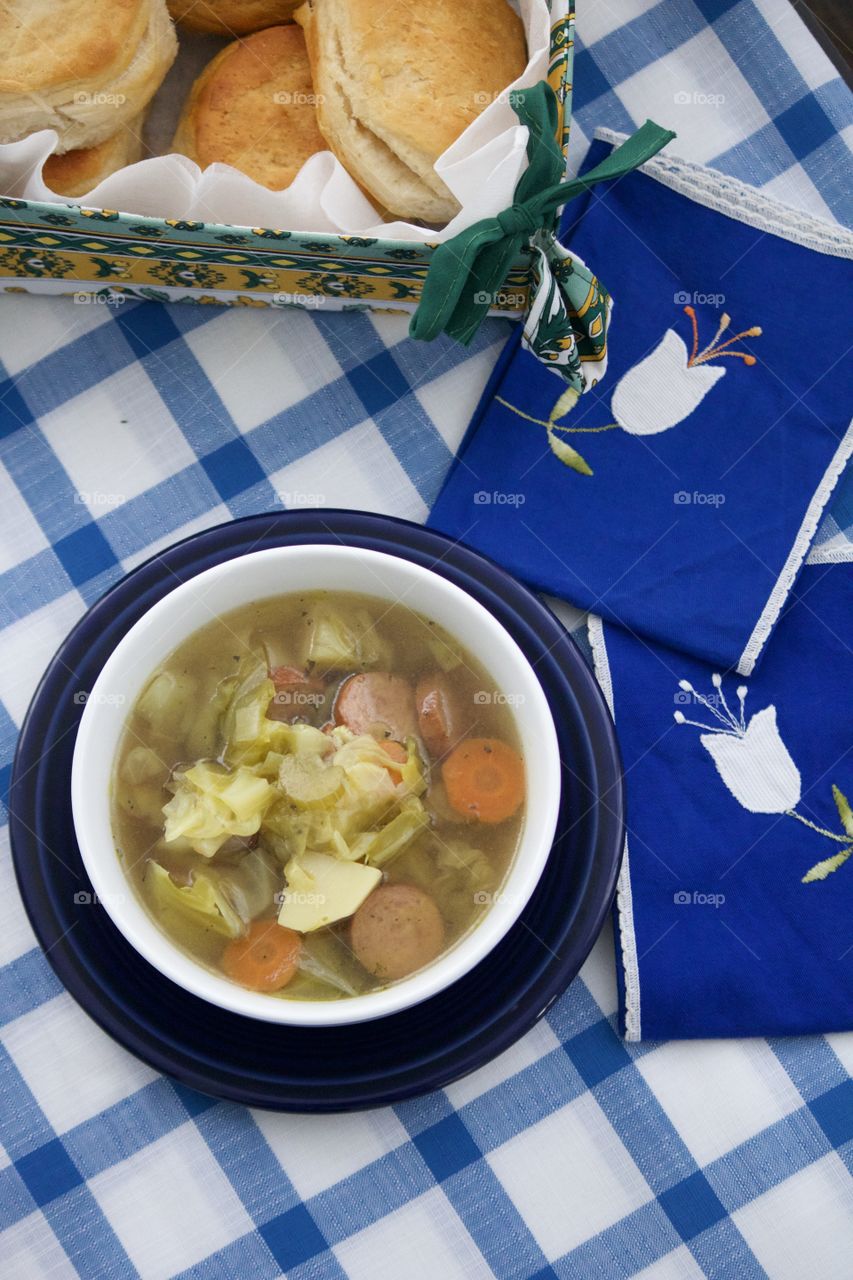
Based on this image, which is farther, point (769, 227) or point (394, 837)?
point (769, 227)

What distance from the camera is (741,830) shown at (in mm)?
1104

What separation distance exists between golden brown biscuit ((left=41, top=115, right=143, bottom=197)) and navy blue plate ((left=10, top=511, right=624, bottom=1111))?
0.34m

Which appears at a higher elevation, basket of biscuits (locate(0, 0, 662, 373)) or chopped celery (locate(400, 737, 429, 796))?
basket of biscuits (locate(0, 0, 662, 373))

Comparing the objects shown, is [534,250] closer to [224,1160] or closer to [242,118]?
[242,118]

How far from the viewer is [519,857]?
88cm

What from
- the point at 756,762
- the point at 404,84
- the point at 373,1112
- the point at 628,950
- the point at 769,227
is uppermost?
the point at 404,84

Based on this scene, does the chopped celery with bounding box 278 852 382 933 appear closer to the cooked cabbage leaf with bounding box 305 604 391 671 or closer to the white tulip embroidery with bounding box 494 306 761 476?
the cooked cabbage leaf with bounding box 305 604 391 671

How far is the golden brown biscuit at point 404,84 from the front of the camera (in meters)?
0.94

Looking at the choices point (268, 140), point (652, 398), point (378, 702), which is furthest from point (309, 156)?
point (378, 702)

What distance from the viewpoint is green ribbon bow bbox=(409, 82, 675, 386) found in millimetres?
871

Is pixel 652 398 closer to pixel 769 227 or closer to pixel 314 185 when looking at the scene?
pixel 769 227

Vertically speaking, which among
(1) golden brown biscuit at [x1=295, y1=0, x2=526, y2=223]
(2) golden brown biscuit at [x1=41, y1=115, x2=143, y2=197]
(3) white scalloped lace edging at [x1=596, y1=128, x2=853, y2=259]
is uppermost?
(1) golden brown biscuit at [x1=295, y1=0, x2=526, y2=223]

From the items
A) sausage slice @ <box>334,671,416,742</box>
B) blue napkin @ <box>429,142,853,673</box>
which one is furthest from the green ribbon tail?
sausage slice @ <box>334,671,416,742</box>

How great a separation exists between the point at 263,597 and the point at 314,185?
0.38 metres
